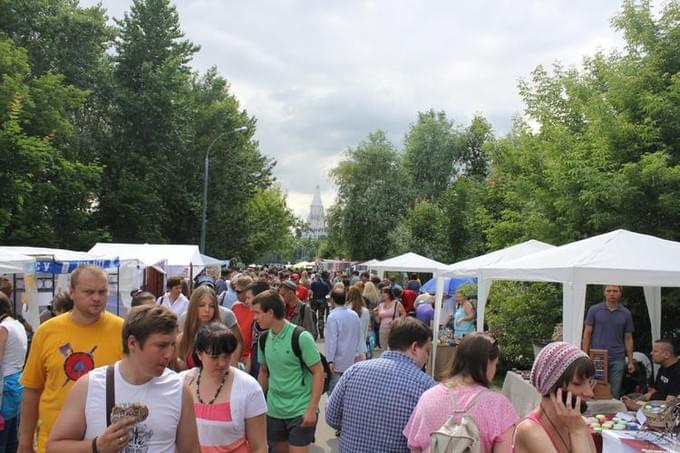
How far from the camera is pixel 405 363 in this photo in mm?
3695

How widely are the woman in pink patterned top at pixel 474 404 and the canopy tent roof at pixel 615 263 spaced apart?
14.2 feet

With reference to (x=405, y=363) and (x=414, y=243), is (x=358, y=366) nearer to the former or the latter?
(x=405, y=363)

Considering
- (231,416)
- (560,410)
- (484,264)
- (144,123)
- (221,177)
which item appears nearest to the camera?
(560,410)

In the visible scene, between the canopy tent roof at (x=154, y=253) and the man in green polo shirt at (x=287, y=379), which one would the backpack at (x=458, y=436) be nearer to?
the man in green polo shirt at (x=287, y=379)

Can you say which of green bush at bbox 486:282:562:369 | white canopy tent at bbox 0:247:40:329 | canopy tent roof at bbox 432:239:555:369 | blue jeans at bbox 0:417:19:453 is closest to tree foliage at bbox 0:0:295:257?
white canopy tent at bbox 0:247:40:329

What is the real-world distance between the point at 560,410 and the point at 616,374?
22.0 feet

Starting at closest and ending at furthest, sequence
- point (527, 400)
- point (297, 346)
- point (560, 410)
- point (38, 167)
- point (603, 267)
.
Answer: point (560, 410) < point (297, 346) < point (603, 267) < point (527, 400) < point (38, 167)

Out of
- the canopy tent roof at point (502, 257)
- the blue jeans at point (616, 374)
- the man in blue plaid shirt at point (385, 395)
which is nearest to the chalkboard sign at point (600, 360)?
the blue jeans at point (616, 374)

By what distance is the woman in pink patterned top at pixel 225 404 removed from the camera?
3287mm

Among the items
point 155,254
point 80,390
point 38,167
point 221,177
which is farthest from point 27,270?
point 221,177

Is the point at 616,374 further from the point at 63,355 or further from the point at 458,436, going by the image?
the point at 63,355

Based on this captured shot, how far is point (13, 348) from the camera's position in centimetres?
515

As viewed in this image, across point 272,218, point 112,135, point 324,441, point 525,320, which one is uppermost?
point 112,135

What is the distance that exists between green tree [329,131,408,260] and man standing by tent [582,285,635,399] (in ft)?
91.5
